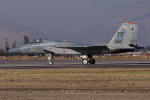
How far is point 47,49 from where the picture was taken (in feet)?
172

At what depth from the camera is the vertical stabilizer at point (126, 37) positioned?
1991 inches

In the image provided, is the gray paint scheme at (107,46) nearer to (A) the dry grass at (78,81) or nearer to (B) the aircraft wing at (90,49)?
A: (B) the aircraft wing at (90,49)

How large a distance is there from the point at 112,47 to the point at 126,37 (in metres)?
2.26

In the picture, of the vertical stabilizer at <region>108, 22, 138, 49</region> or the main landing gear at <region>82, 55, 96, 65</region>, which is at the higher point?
the vertical stabilizer at <region>108, 22, 138, 49</region>

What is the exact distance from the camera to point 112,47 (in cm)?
5044

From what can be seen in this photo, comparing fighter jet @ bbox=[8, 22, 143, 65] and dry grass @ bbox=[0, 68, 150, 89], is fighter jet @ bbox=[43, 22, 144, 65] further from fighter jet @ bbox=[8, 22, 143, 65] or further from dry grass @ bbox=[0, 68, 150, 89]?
dry grass @ bbox=[0, 68, 150, 89]

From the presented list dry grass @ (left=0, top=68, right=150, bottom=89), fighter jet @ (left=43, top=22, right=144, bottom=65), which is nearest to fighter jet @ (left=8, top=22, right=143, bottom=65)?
fighter jet @ (left=43, top=22, right=144, bottom=65)

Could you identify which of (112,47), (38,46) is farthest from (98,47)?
(38,46)

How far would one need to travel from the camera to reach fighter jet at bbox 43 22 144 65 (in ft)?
165

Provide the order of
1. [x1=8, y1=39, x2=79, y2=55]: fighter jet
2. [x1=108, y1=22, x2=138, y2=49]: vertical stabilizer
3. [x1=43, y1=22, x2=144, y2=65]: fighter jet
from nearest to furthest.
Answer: [x1=43, y1=22, x2=144, y2=65]: fighter jet, [x1=108, y1=22, x2=138, y2=49]: vertical stabilizer, [x1=8, y1=39, x2=79, y2=55]: fighter jet

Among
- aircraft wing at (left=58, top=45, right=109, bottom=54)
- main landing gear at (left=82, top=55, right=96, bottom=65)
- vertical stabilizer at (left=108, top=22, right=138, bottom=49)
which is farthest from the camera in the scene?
main landing gear at (left=82, top=55, right=96, bottom=65)

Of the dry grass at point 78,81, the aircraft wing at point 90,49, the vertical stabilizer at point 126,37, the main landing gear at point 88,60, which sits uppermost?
the vertical stabilizer at point 126,37

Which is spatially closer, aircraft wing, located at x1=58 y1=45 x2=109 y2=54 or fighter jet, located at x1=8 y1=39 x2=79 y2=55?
aircraft wing, located at x1=58 y1=45 x2=109 y2=54

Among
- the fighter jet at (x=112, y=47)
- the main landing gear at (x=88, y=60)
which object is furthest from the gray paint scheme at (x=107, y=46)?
the main landing gear at (x=88, y=60)
